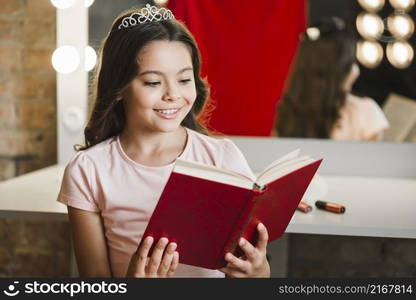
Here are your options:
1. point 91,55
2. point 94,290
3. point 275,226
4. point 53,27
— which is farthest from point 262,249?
point 53,27

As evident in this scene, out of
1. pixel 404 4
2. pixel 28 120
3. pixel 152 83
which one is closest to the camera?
pixel 152 83

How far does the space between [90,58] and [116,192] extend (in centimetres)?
79

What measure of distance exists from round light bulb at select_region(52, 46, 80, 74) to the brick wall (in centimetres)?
8

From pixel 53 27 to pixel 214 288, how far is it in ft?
3.83

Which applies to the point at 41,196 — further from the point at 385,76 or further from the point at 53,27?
the point at 385,76

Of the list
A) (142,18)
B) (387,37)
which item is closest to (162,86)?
(142,18)

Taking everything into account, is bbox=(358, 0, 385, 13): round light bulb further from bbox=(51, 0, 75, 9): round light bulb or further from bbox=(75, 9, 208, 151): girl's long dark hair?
bbox=(51, 0, 75, 9): round light bulb

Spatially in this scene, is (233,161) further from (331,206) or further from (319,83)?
(319,83)

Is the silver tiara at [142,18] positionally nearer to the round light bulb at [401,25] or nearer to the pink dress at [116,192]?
the pink dress at [116,192]

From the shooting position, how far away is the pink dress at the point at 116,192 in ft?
3.82

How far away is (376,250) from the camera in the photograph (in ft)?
6.56

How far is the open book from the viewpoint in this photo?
90 centimetres

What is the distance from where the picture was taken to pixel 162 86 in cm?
114

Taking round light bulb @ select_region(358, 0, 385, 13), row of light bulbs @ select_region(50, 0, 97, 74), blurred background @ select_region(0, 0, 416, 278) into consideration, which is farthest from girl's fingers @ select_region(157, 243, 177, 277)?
round light bulb @ select_region(358, 0, 385, 13)
